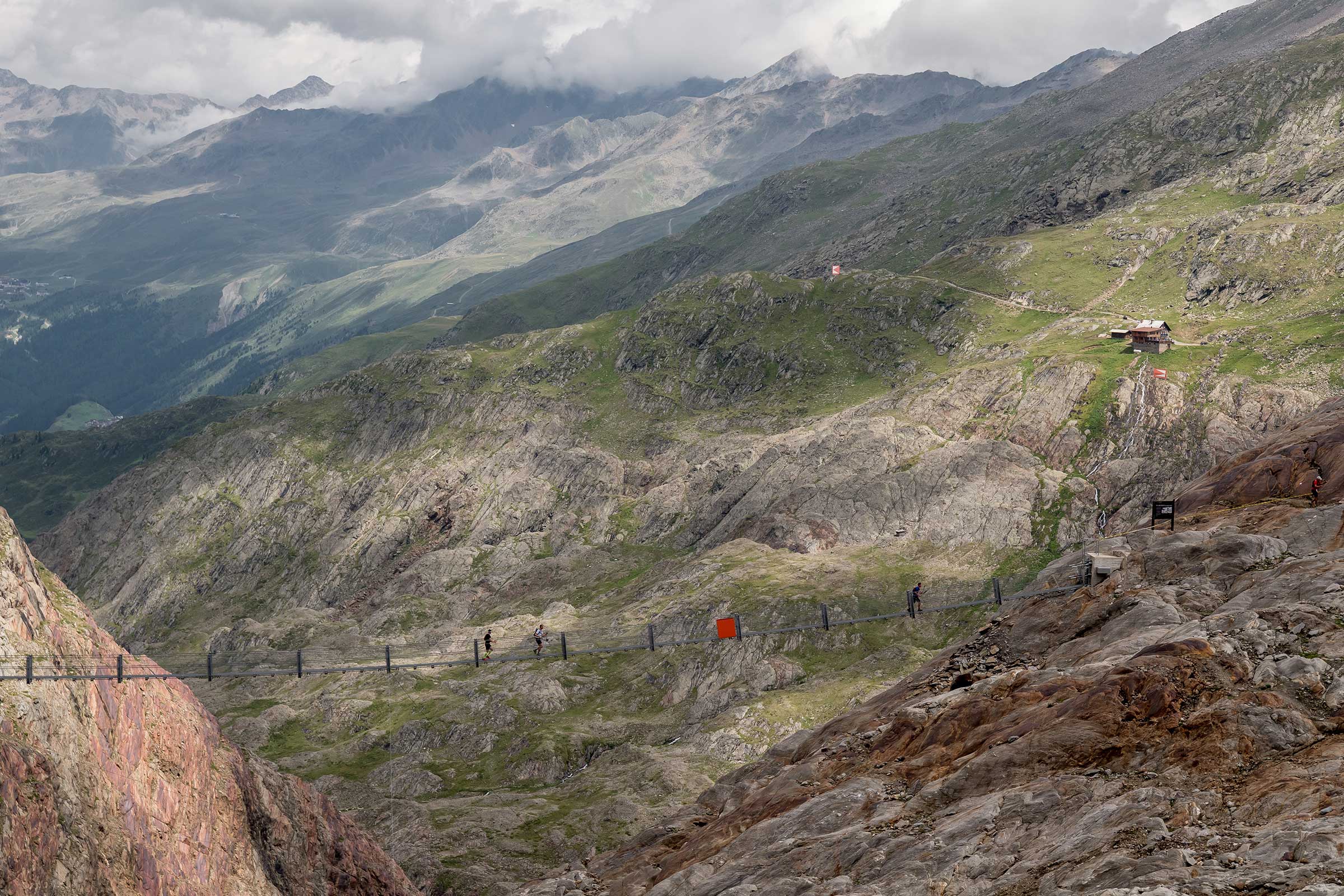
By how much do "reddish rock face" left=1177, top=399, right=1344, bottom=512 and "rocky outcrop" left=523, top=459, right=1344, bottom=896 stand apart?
7.20 meters

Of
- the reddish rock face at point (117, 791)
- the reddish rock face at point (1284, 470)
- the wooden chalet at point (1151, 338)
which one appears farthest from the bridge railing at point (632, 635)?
the wooden chalet at point (1151, 338)

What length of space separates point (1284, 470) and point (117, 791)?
225 feet

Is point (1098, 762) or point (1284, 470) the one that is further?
point (1284, 470)

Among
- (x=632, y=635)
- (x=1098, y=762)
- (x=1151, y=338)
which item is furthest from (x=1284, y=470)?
(x=1151, y=338)

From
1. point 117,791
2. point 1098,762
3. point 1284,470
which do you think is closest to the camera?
point 1098,762

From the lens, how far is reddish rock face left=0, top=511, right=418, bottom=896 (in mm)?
42906

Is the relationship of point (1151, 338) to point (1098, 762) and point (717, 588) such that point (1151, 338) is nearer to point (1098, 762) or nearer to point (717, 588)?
point (717, 588)

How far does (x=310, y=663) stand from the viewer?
14500cm

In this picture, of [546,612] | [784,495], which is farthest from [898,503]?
[546,612]

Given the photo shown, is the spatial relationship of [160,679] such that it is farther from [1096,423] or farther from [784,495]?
[1096,423]

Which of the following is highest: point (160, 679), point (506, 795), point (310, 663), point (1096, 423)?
point (160, 679)

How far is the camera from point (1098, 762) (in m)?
34.2

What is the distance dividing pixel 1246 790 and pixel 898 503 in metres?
126

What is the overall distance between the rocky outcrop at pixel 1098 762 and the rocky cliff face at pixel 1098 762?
0.30 feet
